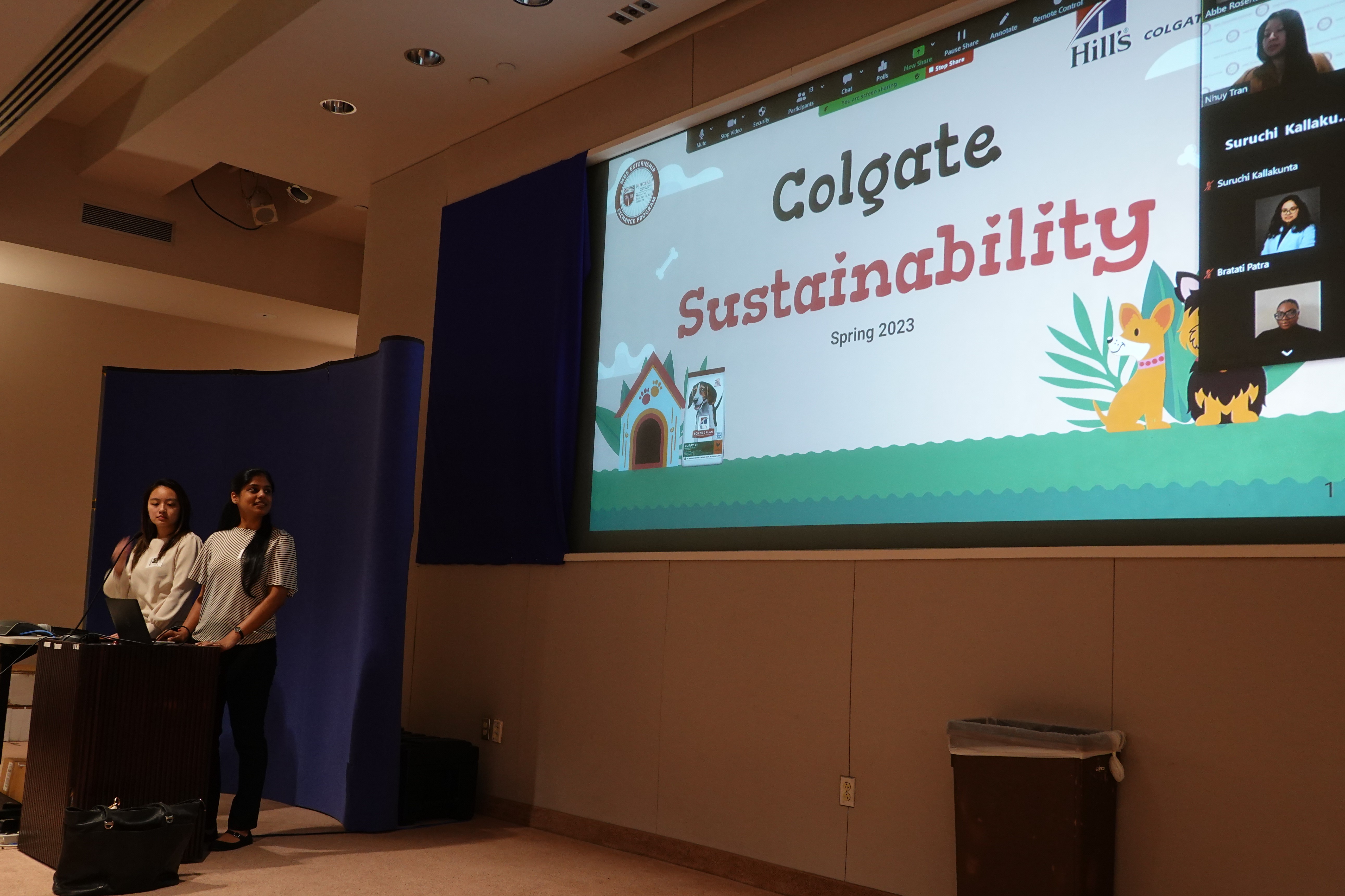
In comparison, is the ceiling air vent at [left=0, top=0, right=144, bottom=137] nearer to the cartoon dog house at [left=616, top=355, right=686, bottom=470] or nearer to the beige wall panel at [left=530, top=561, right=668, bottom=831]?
the cartoon dog house at [left=616, top=355, right=686, bottom=470]

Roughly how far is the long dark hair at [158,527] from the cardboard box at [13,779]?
33.8 inches

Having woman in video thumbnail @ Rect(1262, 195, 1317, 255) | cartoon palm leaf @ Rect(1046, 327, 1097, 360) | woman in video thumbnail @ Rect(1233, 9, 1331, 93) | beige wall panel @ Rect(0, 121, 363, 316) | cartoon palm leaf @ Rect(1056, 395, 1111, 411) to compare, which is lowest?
cartoon palm leaf @ Rect(1056, 395, 1111, 411)

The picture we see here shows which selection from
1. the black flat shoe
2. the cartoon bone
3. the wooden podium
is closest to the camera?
the wooden podium

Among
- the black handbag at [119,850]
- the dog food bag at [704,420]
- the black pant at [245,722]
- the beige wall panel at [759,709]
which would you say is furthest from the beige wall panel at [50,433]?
the beige wall panel at [759,709]

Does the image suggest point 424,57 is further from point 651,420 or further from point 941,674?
point 941,674

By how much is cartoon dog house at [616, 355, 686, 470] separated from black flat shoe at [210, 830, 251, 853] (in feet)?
6.66

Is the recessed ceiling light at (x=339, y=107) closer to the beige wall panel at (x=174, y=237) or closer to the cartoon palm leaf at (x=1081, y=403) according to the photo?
the beige wall panel at (x=174, y=237)

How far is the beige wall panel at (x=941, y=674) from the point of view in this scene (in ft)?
10.2

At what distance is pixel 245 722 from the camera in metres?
4.02

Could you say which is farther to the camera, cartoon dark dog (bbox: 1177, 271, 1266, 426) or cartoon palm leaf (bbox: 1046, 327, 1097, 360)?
cartoon palm leaf (bbox: 1046, 327, 1097, 360)

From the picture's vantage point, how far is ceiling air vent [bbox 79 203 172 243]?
277 inches

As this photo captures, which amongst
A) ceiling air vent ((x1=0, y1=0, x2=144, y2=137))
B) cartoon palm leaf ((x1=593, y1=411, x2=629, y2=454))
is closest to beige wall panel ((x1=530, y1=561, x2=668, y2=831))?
cartoon palm leaf ((x1=593, y1=411, x2=629, y2=454))

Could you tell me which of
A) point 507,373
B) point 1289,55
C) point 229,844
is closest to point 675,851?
point 229,844

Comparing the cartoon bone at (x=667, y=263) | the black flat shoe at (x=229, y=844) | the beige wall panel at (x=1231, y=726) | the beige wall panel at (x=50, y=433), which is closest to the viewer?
the beige wall panel at (x=1231, y=726)
